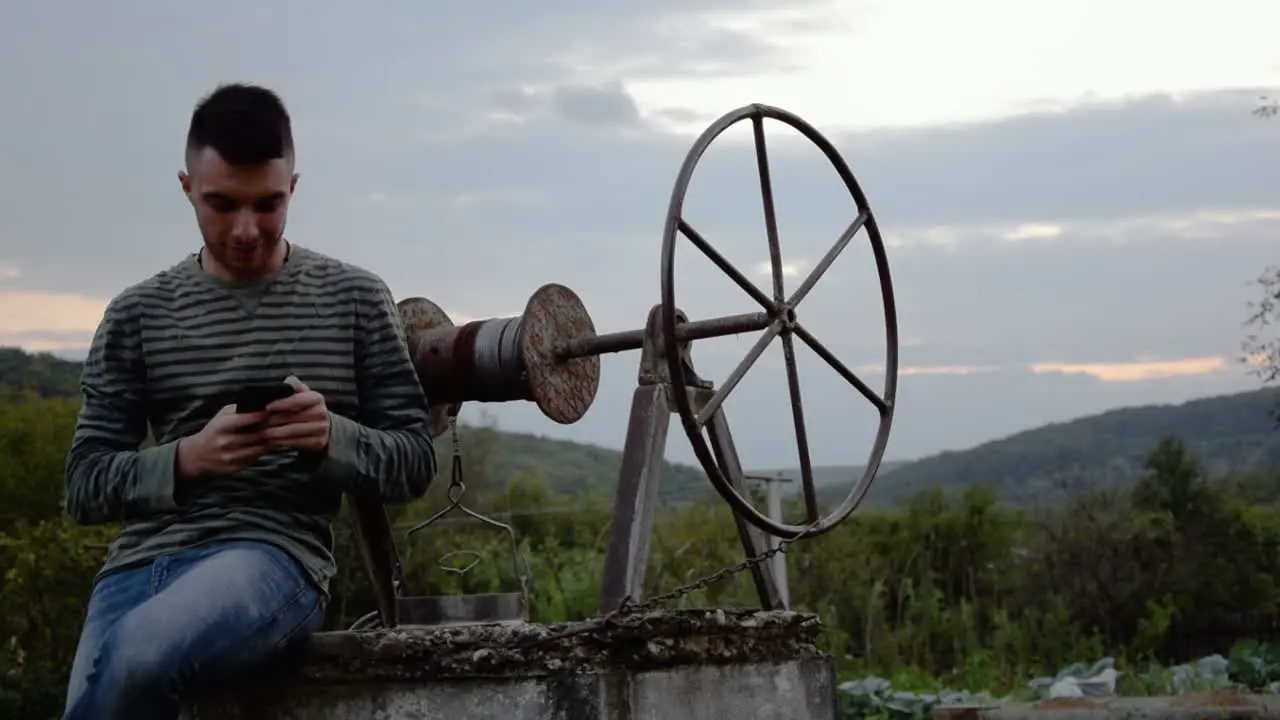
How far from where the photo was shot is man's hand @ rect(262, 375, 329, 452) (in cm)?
272

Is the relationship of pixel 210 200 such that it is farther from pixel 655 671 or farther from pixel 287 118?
pixel 655 671

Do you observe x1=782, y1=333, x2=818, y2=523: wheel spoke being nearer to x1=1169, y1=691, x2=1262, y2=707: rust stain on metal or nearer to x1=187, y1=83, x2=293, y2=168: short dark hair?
x1=187, y1=83, x2=293, y2=168: short dark hair

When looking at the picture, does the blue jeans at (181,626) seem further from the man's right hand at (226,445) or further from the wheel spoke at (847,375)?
the wheel spoke at (847,375)

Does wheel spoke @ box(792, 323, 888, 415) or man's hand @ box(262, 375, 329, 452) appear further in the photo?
wheel spoke @ box(792, 323, 888, 415)

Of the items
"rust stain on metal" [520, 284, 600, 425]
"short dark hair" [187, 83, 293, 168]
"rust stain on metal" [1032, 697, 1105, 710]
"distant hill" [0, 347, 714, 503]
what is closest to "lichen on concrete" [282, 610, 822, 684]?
"short dark hair" [187, 83, 293, 168]

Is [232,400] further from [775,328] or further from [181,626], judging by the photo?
[775,328]

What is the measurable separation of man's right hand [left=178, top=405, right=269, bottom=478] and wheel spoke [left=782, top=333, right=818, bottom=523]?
1656 mm

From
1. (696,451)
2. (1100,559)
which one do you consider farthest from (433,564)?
(696,451)

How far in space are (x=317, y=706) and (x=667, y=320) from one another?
3.87 feet

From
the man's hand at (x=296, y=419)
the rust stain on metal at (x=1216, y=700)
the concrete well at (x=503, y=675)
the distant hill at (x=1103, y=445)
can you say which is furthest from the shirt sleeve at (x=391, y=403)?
the distant hill at (x=1103, y=445)

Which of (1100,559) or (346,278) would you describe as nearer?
(346,278)

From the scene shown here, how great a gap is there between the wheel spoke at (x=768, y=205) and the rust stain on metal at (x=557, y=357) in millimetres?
546

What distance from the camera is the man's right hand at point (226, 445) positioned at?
2713 millimetres

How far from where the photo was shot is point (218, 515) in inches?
113
